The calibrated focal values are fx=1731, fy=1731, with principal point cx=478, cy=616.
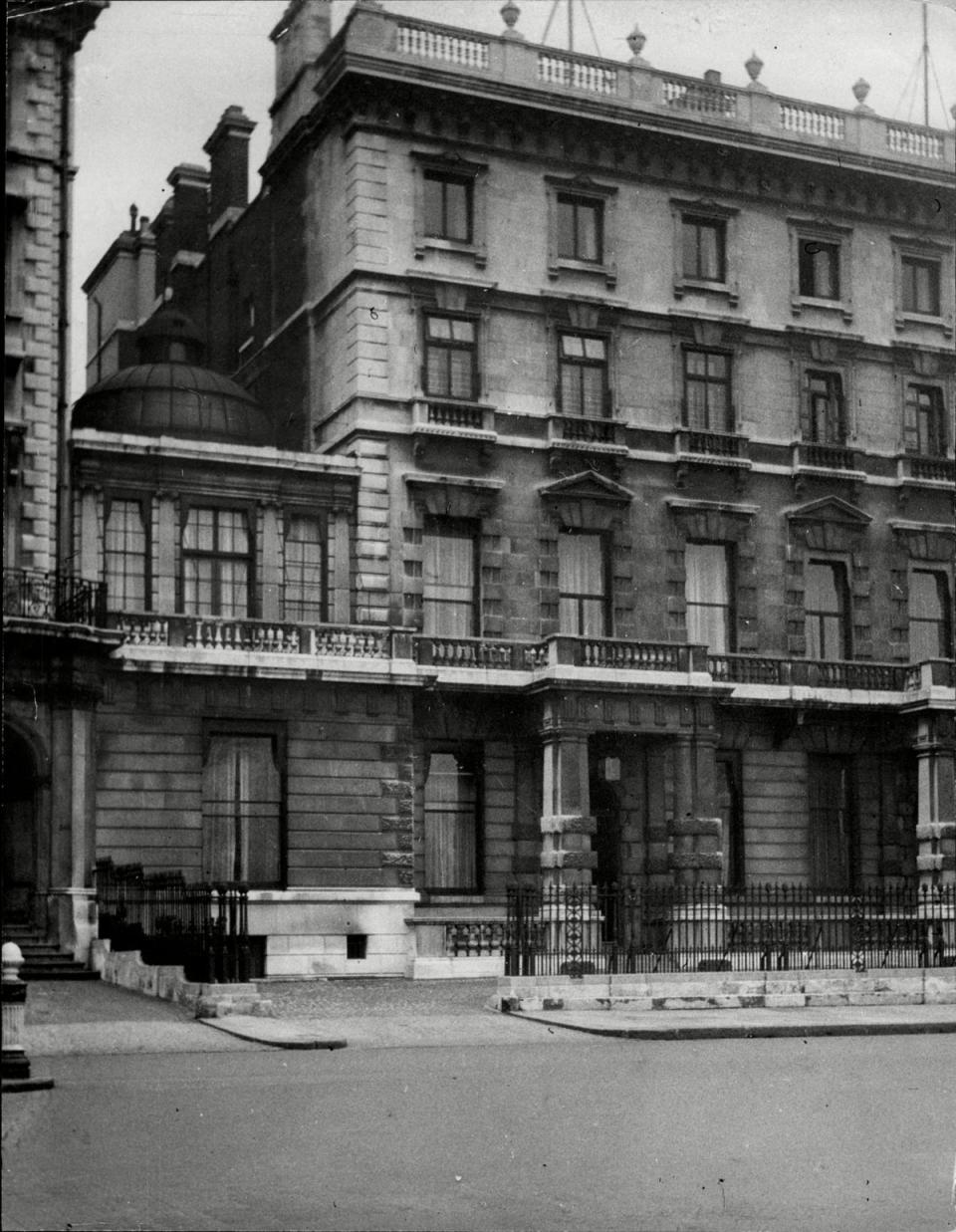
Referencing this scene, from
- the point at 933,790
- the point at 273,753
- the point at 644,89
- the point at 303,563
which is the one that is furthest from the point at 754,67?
the point at 933,790

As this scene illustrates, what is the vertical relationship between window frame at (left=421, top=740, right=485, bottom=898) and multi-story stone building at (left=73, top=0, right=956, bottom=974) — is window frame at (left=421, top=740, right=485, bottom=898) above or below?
below

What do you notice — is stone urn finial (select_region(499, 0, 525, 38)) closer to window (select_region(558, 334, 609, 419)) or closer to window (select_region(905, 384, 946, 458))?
window (select_region(558, 334, 609, 419))

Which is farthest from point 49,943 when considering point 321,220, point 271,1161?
point 321,220

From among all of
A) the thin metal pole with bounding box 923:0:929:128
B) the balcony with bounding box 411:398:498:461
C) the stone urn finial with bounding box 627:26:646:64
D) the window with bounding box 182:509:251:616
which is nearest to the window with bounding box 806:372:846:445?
the thin metal pole with bounding box 923:0:929:128

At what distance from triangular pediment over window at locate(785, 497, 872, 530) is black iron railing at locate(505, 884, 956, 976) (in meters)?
3.26

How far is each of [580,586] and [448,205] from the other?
336cm

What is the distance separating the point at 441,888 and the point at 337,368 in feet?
14.0

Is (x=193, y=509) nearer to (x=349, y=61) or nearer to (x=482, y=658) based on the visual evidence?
(x=482, y=658)

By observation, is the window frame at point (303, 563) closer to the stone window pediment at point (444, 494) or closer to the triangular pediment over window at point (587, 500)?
the stone window pediment at point (444, 494)

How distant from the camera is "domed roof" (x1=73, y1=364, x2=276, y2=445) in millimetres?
11539

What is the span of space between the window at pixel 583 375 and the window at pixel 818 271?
1.92 metres

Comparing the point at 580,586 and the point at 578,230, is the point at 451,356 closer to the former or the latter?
the point at 578,230

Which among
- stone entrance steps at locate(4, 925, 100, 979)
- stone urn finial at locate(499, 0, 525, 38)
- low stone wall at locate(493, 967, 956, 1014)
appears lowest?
low stone wall at locate(493, 967, 956, 1014)

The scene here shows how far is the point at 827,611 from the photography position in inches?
605
